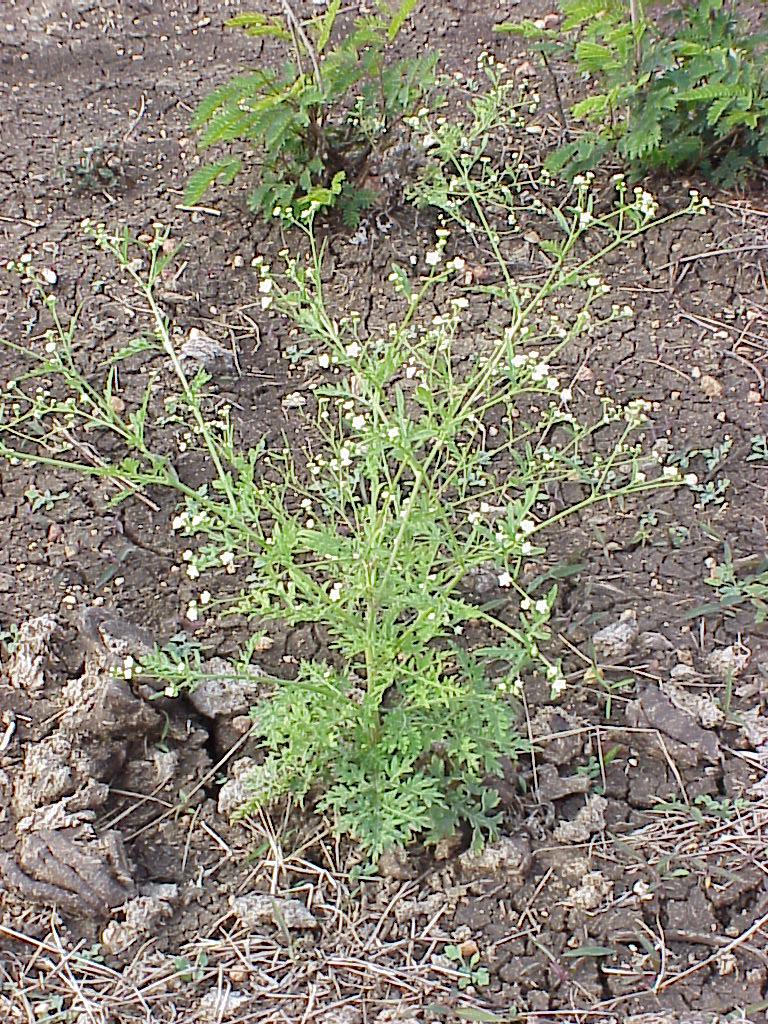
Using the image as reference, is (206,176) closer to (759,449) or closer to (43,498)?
(43,498)

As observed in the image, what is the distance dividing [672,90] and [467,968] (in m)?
2.93

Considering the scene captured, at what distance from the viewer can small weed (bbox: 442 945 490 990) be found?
2.18 metres

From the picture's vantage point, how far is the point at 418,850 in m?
2.38

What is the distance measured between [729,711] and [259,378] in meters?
1.78

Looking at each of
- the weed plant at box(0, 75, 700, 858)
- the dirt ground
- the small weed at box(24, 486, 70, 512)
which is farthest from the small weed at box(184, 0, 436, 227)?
the small weed at box(24, 486, 70, 512)

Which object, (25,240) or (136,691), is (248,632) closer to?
(136,691)

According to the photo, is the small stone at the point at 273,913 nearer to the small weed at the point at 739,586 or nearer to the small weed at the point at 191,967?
the small weed at the point at 191,967

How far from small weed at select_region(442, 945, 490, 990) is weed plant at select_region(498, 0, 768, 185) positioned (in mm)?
2734

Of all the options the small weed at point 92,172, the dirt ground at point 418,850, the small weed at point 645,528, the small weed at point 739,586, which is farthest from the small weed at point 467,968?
the small weed at point 92,172

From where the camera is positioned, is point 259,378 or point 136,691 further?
point 259,378

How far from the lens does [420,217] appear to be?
406 centimetres

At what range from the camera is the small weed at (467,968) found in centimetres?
218

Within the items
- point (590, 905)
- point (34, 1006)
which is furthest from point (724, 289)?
point (34, 1006)

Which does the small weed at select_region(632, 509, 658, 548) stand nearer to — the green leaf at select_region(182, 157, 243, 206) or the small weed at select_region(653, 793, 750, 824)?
the small weed at select_region(653, 793, 750, 824)
